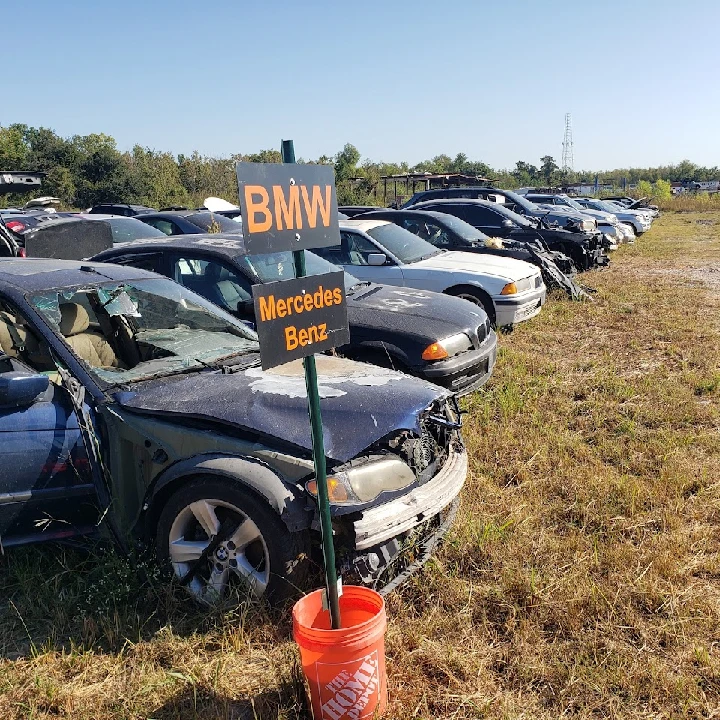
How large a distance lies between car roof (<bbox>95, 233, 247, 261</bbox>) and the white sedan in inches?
76.4

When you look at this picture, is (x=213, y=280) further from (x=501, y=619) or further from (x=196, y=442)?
(x=501, y=619)

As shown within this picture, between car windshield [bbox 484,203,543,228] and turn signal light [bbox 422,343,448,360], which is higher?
car windshield [bbox 484,203,543,228]

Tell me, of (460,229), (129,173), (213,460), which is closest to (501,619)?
(213,460)

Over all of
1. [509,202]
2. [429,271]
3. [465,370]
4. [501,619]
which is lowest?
[501,619]

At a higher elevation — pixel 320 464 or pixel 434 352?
pixel 320 464

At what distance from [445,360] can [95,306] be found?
2.71 m

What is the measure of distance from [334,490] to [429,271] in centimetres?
565

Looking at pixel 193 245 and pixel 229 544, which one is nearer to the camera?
pixel 229 544

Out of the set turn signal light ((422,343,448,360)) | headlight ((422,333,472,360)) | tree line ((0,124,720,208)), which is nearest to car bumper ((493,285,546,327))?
headlight ((422,333,472,360))

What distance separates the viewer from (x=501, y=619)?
10.6ft

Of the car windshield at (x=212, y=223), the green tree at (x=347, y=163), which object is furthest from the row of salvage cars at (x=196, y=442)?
the green tree at (x=347, y=163)

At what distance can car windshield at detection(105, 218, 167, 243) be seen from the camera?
1048 centimetres

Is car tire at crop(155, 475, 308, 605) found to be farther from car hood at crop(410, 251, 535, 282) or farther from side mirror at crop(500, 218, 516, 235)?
side mirror at crop(500, 218, 516, 235)

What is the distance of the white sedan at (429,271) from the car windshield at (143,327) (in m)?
3.70
